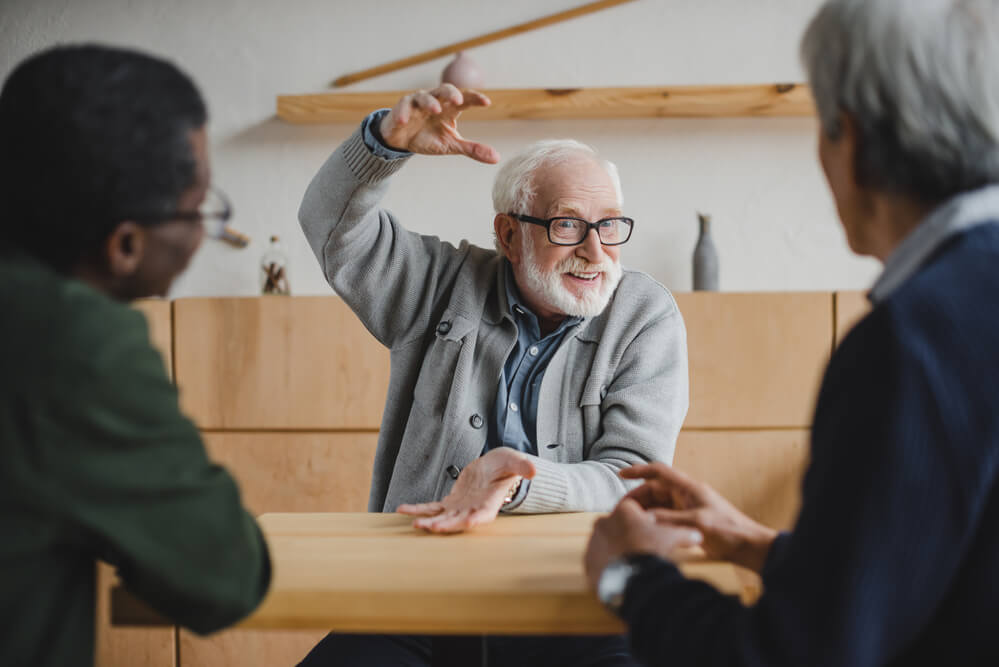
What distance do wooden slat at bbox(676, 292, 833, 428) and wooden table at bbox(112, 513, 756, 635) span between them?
6.01 ft

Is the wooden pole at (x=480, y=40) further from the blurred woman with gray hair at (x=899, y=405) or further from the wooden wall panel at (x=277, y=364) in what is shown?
the blurred woman with gray hair at (x=899, y=405)

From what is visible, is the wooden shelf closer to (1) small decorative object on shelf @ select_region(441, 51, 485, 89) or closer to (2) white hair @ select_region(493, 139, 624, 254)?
(1) small decorative object on shelf @ select_region(441, 51, 485, 89)

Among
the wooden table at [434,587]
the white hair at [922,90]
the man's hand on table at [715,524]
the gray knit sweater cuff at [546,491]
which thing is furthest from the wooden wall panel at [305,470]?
the white hair at [922,90]

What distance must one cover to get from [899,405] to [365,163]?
3.98 ft

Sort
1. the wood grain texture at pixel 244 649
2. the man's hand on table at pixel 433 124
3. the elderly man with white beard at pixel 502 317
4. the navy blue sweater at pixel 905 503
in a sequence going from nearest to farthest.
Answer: the navy blue sweater at pixel 905 503 < the man's hand on table at pixel 433 124 < the elderly man with white beard at pixel 502 317 < the wood grain texture at pixel 244 649

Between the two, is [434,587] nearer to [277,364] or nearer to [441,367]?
[441,367]

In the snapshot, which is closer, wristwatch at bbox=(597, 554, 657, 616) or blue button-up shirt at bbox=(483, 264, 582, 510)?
wristwatch at bbox=(597, 554, 657, 616)

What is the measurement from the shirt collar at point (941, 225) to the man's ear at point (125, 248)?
0.68m

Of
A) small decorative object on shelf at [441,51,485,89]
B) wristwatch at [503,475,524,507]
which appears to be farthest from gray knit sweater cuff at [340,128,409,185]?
small decorative object on shelf at [441,51,485,89]

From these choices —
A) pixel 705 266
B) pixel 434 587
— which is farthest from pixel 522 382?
pixel 705 266

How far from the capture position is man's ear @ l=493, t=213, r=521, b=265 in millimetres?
Result: 1918

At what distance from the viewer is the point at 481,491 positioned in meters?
1.25

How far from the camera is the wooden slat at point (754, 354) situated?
284 centimetres

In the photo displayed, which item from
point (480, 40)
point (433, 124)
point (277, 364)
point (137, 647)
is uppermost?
point (480, 40)
